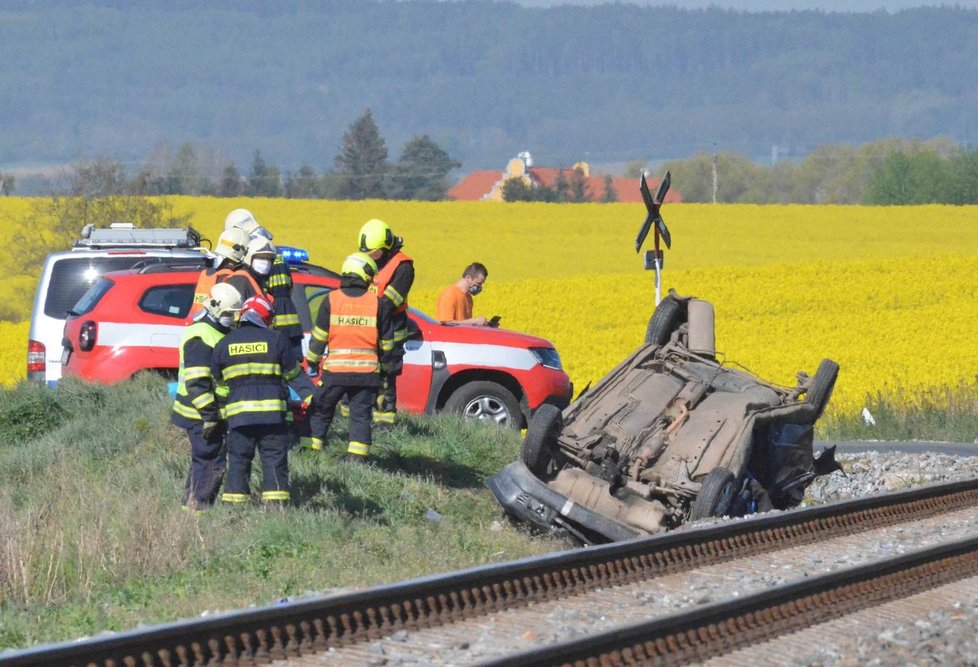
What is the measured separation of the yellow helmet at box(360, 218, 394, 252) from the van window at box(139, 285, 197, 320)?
105 inches

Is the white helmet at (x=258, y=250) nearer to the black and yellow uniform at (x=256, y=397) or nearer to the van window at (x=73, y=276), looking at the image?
the black and yellow uniform at (x=256, y=397)

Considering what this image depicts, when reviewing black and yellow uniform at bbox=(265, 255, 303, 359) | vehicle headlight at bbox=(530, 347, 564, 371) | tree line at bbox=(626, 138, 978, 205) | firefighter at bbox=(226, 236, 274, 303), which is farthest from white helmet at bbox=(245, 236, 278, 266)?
tree line at bbox=(626, 138, 978, 205)

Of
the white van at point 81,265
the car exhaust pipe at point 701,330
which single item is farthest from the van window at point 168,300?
the car exhaust pipe at point 701,330

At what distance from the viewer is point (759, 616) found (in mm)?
7754

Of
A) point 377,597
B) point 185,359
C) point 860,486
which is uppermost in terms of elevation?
point 185,359

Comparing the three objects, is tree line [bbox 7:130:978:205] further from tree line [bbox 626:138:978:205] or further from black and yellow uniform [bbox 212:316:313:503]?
black and yellow uniform [bbox 212:316:313:503]

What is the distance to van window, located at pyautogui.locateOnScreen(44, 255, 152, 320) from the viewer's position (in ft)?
52.2

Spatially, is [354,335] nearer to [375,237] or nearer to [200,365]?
[375,237]

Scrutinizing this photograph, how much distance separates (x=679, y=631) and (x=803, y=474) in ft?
18.9

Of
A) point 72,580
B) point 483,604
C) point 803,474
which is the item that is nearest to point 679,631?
point 483,604

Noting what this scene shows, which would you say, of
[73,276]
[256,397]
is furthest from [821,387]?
[73,276]

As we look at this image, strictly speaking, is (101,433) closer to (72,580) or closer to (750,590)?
(72,580)

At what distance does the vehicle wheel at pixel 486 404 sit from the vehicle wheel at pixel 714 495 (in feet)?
14.6

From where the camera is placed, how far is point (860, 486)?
15.9m
